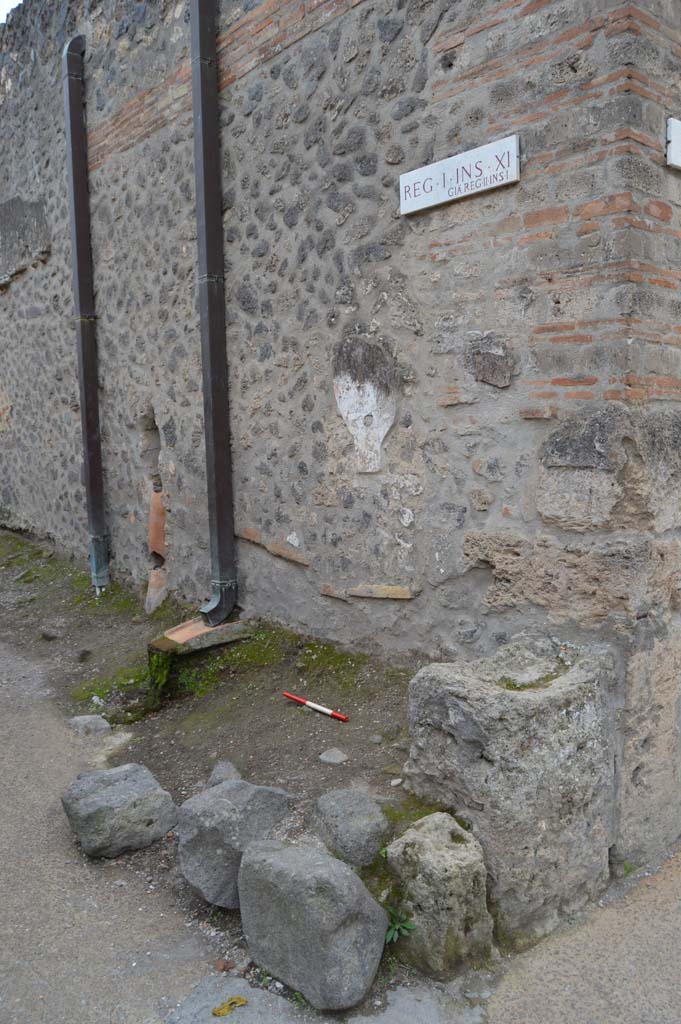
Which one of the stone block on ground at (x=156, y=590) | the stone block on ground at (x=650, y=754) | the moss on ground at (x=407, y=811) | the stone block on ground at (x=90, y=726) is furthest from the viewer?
the stone block on ground at (x=156, y=590)

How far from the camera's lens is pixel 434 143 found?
3703 millimetres

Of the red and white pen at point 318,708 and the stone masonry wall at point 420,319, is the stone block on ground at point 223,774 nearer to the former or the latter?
the red and white pen at point 318,708

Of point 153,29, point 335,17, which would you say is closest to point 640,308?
point 335,17

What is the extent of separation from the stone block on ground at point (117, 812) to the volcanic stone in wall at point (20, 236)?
18.0ft

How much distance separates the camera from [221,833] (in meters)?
2.95

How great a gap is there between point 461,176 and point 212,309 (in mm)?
2045

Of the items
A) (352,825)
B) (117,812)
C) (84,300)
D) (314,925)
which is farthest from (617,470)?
(84,300)

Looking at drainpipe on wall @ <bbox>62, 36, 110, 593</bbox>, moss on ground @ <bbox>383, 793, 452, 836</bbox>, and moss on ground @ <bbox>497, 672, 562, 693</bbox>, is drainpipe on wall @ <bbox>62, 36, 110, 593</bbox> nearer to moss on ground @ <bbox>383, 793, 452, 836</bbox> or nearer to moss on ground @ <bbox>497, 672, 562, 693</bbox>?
moss on ground @ <bbox>383, 793, 452, 836</bbox>

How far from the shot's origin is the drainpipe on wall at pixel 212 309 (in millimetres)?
5043

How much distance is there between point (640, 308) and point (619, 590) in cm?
104

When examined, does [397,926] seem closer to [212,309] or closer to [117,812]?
[117,812]

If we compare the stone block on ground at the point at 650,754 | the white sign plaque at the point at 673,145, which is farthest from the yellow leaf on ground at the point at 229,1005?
the white sign plaque at the point at 673,145

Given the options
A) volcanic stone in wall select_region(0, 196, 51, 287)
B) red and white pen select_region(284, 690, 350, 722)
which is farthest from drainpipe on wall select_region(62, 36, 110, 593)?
red and white pen select_region(284, 690, 350, 722)

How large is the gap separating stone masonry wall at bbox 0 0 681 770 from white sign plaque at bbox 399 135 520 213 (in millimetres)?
55
